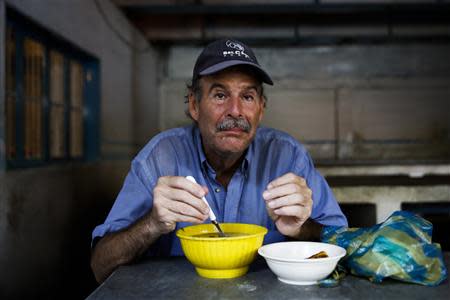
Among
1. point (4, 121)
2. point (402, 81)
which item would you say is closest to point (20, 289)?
point (4, 121)

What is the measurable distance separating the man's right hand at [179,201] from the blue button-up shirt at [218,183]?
34 cm

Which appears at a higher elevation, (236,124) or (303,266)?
(236,124)

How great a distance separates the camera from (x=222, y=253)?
1145mm

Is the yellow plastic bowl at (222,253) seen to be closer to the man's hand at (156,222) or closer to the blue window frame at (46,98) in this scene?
the man's hand at (156,222)

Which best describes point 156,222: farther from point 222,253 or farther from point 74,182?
point 74,182

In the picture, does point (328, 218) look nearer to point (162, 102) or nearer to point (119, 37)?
point (119, 37)

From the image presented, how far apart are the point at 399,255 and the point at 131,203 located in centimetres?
94

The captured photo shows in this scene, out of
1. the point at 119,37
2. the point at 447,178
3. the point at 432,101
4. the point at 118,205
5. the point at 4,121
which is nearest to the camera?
the point at 118,205

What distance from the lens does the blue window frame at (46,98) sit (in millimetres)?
2908

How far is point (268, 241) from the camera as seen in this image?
164 centimetres

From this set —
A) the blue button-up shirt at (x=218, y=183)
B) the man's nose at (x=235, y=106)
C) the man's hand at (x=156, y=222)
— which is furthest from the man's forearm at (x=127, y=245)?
the man's nose at (x=235, y=106)

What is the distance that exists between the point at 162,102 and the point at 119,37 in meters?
1.67

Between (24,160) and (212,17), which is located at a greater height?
(212,17)

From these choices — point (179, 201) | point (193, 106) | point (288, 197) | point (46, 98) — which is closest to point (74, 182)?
point (46, 98)
